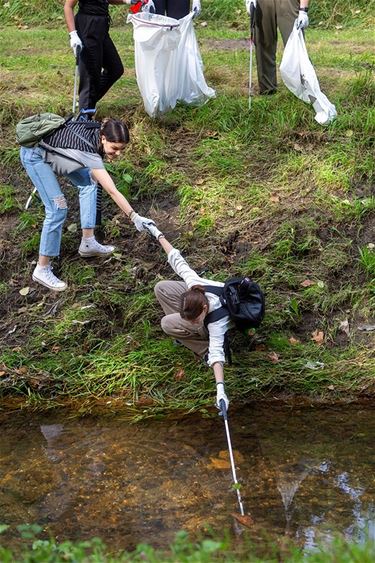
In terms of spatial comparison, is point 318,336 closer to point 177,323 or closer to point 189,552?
point 177,323

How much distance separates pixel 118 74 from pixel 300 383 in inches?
128

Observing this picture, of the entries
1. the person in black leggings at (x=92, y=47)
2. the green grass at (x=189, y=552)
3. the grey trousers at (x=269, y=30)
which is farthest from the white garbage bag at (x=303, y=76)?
the green grass at (x=189, y=552)

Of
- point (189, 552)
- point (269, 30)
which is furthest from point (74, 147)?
point (189, 552)

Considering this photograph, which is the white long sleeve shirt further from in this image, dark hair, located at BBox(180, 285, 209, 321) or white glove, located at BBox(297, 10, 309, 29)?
white glove, located at BBox(297, 10, 309, 29)

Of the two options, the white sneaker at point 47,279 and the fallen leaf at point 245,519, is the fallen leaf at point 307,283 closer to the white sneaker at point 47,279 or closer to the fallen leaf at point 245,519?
the white sneaker at point 47,279

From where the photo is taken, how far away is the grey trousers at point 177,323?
571cm

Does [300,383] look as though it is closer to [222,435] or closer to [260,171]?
[222,435]

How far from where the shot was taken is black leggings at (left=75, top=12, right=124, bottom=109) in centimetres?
707

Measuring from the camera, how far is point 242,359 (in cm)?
607

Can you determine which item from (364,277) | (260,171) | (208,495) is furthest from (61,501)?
(260,171)

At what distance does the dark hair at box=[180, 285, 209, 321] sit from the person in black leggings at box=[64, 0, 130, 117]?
8.51 ft

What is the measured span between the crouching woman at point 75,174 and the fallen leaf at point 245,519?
2.04m

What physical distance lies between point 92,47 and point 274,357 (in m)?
3.02

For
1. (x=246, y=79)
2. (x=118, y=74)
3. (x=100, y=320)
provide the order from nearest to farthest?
1. (x=100, y=320)
2. (x=118, y=74)
3. (x=246, y=79)
